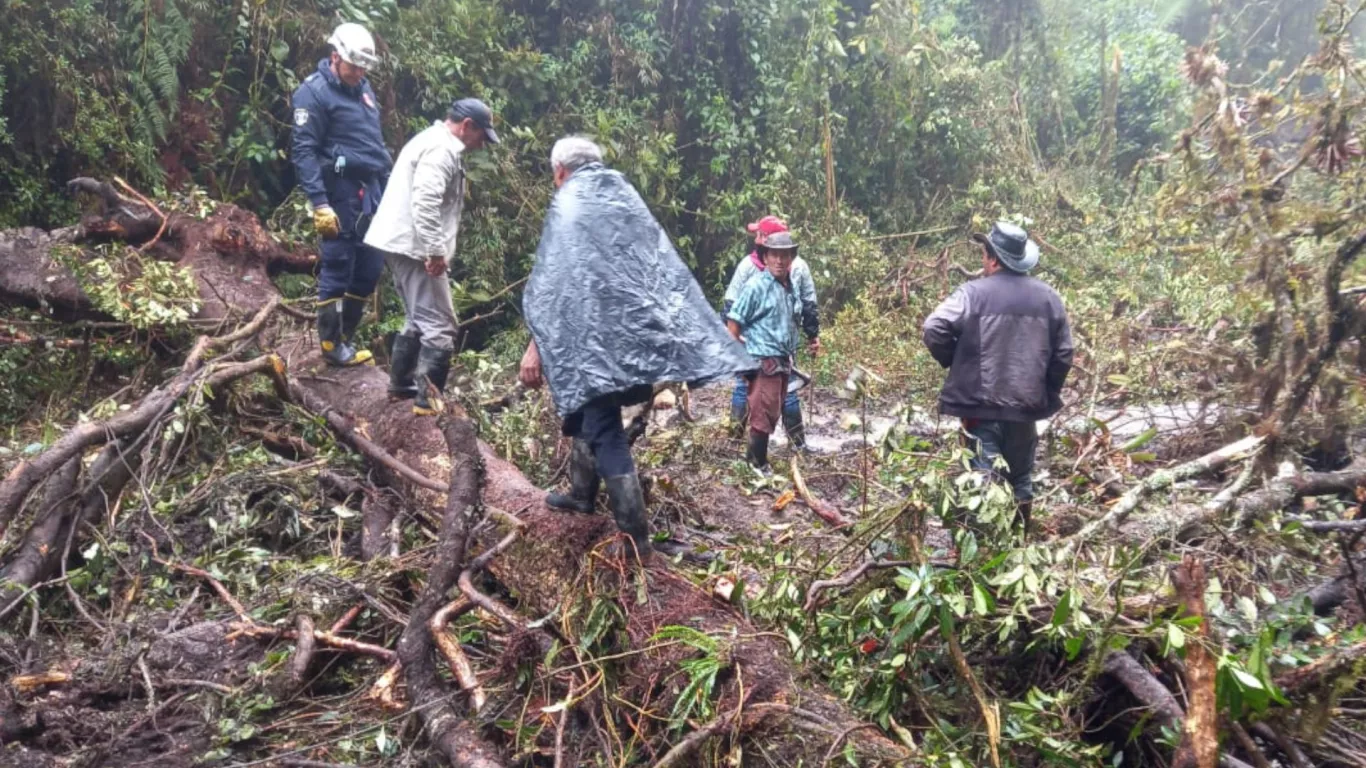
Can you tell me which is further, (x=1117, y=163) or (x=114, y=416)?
(x=1117, y=163)

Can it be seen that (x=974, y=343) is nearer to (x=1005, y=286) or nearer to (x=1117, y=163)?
(x=1005, y=286)

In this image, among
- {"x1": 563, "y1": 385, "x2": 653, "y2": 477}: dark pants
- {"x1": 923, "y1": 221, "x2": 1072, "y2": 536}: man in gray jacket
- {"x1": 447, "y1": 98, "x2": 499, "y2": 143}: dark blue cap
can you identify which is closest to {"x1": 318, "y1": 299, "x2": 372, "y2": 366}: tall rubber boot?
{"x1": 447, "y1": 98, "x2": 499, "y2": 143}: dark blue cap

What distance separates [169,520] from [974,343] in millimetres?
3778

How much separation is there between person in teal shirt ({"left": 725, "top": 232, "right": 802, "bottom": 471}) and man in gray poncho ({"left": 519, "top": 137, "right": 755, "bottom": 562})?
7.24 feet

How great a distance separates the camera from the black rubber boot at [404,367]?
4660 millimetres

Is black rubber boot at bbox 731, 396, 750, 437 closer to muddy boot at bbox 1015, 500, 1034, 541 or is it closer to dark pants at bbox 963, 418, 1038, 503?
dark pants at bbox 963, 418, 1038, 503

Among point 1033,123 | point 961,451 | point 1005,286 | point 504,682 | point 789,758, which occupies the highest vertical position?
point 1033,123

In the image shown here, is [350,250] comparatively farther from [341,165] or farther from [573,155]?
[573,155]

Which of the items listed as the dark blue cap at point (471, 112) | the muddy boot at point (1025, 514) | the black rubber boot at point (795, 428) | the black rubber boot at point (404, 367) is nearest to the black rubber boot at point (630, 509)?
the muddy boot at point (1025, 514)

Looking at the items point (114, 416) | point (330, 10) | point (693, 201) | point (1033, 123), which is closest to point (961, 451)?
point (114, 416)

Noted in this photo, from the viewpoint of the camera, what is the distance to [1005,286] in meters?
3.96

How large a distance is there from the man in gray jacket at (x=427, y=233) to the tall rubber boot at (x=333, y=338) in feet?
1.82

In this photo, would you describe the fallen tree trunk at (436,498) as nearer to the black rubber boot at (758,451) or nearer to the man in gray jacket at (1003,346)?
the man in gray jacket at (1003,346)

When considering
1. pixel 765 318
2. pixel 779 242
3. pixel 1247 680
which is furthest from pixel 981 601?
pixel 779 242
